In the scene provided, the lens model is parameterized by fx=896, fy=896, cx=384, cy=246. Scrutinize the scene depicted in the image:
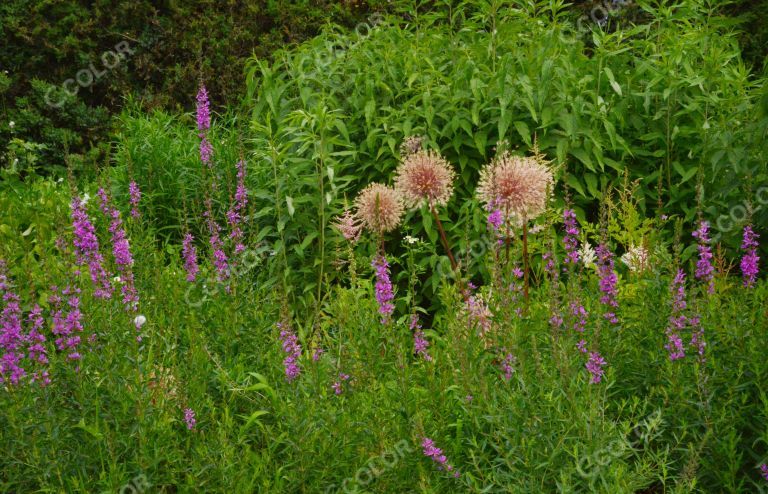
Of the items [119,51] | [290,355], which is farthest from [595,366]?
[119,51]

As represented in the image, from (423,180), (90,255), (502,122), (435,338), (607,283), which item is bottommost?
(435,338)

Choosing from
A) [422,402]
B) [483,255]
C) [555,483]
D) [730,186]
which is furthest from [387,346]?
[730,186]

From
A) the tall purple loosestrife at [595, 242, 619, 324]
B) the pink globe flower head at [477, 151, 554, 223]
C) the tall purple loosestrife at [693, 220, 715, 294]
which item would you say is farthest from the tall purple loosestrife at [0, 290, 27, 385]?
the tall purple loosestrife at [693, 220, 715, 294]

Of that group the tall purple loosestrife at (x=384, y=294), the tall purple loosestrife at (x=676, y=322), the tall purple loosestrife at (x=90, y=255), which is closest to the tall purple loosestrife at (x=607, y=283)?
the tall purple loosestrife at (x=676, y=322)

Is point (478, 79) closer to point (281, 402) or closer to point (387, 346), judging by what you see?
point (387, 346)

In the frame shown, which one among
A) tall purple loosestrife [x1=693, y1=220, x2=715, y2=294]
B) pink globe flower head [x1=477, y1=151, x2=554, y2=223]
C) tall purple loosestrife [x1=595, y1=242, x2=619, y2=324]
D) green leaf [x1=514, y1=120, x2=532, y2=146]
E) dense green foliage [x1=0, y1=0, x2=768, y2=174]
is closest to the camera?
tall purple loosestrife [x1=693, y1=220, x2=715, y2=294]

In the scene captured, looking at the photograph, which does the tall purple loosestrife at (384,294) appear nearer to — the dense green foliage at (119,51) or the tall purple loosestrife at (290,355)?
the tall purple loosestrife at (290,355)

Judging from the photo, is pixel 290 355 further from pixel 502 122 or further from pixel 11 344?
pixel 502 122

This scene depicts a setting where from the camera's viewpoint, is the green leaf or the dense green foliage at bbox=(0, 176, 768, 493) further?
the green leaf

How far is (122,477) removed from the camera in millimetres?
2859

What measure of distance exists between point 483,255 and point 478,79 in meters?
1.30

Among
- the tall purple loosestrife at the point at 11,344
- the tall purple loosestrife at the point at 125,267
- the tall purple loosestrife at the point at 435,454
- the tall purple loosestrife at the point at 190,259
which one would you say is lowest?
the tall purple loosestrife at the point at 435,454

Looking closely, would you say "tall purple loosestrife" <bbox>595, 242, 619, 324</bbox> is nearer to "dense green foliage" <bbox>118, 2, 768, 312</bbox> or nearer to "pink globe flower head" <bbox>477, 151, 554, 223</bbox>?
"pink globe flower head" <bbox>477, 151, 554, 223</bbox>

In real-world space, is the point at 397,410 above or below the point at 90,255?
below
